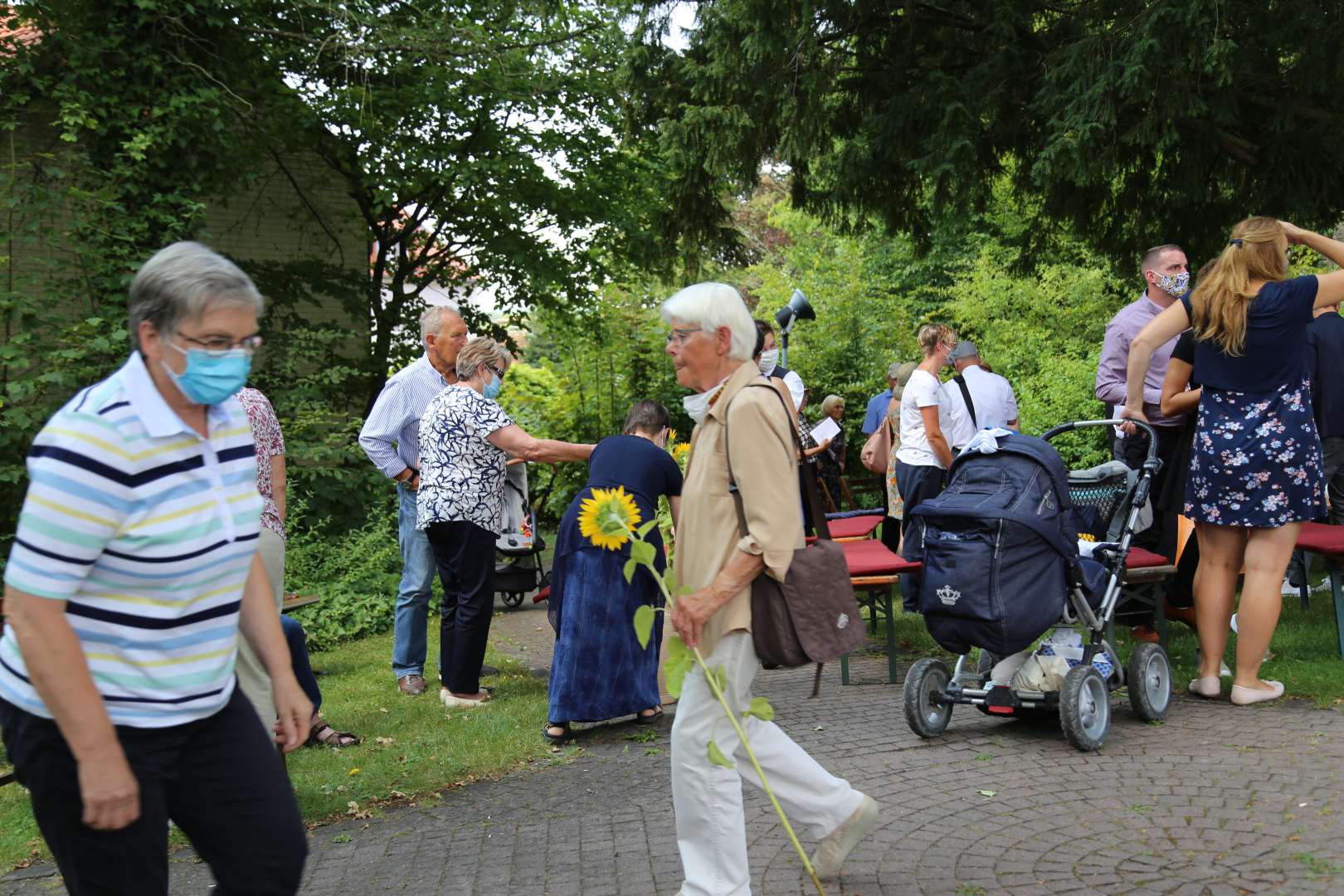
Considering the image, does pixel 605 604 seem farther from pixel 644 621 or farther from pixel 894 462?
pixel 894 462

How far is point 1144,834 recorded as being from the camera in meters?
4.45

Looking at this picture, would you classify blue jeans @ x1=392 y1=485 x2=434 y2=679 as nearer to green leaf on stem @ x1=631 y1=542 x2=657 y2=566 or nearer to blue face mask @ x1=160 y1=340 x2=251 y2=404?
green leaf on stem @ x1=631 y1=542 x2=657 y2=566

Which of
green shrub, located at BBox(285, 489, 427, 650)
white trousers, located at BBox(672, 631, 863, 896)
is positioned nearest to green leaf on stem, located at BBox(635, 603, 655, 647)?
white trousers, located at BBox(672, 631, 863, 896)

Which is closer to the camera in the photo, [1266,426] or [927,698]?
[927,698]

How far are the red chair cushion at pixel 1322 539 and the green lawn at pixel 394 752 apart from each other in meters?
4.30

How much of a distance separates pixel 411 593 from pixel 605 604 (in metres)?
1.74

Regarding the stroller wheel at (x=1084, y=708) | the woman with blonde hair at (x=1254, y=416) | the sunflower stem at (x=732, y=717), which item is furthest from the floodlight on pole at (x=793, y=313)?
the sunflower stem at (x=732, y=717)

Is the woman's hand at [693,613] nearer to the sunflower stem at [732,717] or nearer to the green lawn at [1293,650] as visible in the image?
the sunflower stem at [732,717]

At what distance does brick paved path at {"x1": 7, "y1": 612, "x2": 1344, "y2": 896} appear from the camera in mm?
4164

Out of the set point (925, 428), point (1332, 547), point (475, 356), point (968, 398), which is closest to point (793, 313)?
point (968, 398)

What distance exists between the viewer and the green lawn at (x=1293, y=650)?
6.38m

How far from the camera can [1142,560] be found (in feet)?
21.6

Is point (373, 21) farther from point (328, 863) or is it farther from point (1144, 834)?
point (1144, 834)

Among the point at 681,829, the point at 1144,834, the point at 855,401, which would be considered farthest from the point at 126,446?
the point at 855,401
